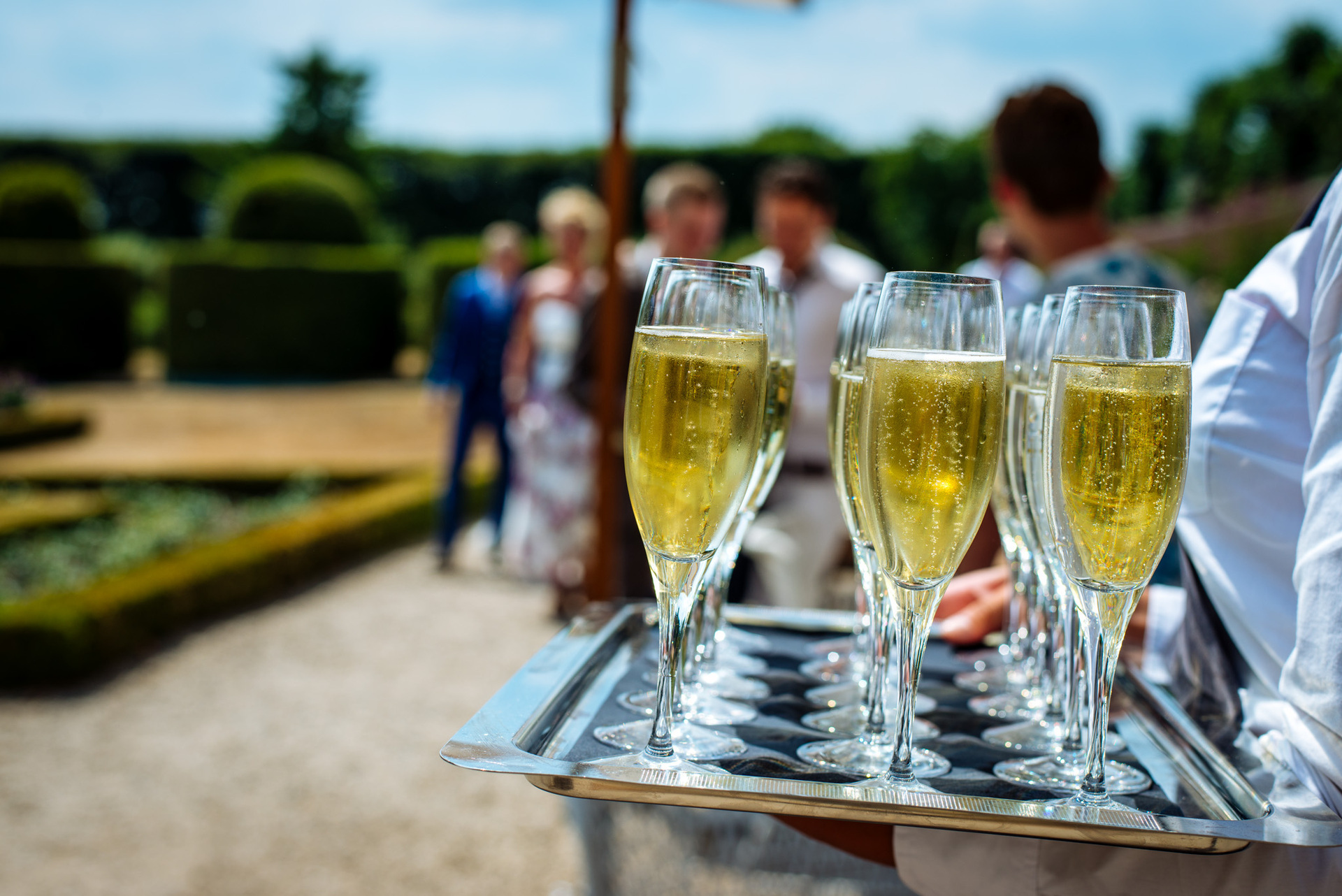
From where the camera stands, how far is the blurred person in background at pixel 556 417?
6.75 meters

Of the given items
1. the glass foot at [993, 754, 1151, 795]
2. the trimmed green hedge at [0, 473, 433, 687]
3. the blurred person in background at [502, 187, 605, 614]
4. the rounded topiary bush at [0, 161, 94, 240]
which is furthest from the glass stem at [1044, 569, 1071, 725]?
the rounded topiary bush at [0, 161, 94, 240]

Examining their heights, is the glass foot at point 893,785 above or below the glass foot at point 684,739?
above

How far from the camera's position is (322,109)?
38.5 meters

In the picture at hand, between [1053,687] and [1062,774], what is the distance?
245 millimetres

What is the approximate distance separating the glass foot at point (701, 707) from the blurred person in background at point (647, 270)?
10.3 feet

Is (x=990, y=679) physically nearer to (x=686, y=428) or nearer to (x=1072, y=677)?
(x=1072, y=677)

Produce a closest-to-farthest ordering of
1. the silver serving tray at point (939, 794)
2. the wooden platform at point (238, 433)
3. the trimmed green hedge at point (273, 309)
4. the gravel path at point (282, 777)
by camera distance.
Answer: the silver serving tray at point (939, 794) < the gravel path at point (282, 777) < the wooden platform at point (238, 433) < the trimmed green hedge at point (273, 309)

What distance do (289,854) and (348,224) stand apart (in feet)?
76.2

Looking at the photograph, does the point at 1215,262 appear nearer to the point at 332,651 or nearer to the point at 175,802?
the point at 332,651

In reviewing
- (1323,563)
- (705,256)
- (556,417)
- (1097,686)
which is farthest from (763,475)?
(556,417)

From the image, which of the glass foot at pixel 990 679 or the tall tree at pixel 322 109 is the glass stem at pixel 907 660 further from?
the tall tree at pixel 322 109

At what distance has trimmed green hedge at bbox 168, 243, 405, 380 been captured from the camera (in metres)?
24.3

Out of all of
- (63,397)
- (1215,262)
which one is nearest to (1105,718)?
(1215,262)

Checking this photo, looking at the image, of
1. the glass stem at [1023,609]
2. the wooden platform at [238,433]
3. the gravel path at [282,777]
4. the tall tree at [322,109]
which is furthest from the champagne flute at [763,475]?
the tall tree at [322,109]
